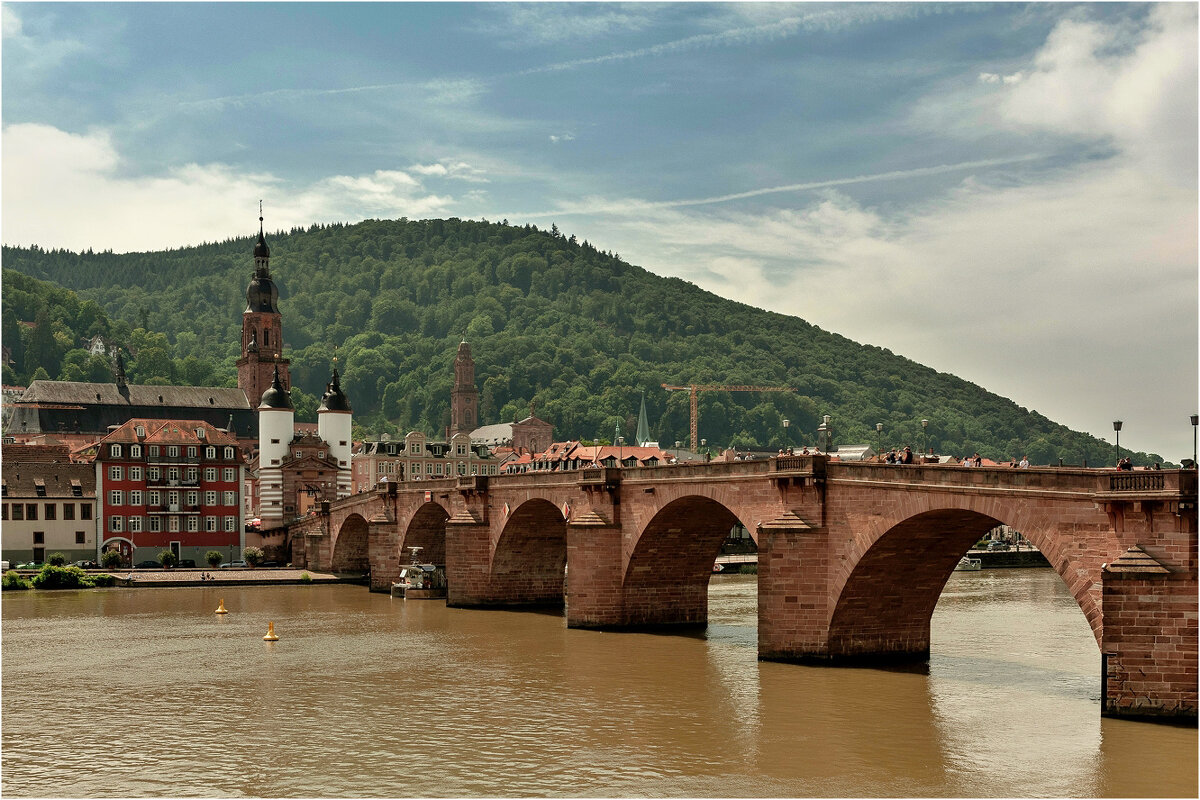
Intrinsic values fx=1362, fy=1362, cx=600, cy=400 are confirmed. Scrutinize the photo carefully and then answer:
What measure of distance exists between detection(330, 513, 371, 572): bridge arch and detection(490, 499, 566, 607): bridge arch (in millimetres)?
27763

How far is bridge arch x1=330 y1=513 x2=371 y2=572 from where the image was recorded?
92625 millimetres

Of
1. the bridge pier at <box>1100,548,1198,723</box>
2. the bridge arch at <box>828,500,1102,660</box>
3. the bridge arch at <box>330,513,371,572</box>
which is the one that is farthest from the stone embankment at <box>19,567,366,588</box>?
the bridge pier at <box>1100,548,1198,723</box>

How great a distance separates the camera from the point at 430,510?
7619 cm

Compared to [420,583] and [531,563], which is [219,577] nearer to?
[420,583]

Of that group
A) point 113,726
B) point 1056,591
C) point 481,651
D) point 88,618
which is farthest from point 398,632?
point 1056,591

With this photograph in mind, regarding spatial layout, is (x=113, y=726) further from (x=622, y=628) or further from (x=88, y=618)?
(x=88, y=618)

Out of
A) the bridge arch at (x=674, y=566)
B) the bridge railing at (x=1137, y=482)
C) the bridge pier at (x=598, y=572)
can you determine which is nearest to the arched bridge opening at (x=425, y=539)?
the bridge pier at (x=598, y=572)

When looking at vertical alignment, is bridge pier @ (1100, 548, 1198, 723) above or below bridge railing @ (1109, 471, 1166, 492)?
below

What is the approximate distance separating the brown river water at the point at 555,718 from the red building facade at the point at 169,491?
44.0 m

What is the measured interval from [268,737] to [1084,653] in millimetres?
27722

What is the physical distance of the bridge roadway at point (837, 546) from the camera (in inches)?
1176

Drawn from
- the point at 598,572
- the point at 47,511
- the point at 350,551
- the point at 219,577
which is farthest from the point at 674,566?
the point at 47,511

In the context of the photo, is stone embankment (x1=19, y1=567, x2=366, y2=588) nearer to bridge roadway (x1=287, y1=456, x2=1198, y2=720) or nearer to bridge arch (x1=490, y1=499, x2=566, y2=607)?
bridge roadway (x1=287, y1=456, x2=1198, y2=720)

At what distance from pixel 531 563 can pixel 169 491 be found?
45296 mm
